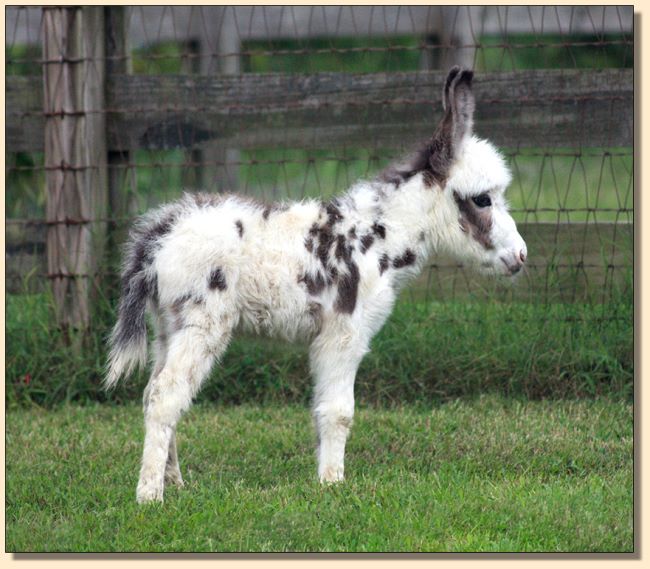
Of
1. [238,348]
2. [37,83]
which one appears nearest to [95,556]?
[238,348]

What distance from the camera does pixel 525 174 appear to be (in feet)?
49.2

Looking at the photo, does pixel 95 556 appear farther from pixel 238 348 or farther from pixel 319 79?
pixel 319 79

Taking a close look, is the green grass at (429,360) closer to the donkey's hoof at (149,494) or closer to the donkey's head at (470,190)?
the donkey's head at (470,190)

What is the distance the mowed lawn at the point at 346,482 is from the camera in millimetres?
4754

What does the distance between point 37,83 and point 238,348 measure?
2417mm

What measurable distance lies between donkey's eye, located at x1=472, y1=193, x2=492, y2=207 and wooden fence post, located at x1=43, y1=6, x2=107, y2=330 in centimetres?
306

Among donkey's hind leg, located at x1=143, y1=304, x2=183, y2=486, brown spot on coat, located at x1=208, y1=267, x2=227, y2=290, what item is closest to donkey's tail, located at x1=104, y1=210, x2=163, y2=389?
donkey's hind leg, located at x1=143, y1=304, x2=183, y2=486

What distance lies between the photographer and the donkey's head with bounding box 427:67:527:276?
5.54 metres

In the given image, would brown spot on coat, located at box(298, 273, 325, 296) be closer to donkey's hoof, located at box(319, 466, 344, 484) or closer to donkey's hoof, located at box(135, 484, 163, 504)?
donkey's hoof, located at box(319, 466, 344, 484)

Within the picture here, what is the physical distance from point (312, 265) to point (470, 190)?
3.11ft

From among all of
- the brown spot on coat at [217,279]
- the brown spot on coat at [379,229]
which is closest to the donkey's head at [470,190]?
the brown spot on coat at [379,229]

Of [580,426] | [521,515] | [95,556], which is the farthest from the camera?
[580,426]

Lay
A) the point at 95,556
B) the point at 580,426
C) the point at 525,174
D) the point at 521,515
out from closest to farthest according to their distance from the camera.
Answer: the point at 95,556 < the point at 521,515 < the point at 580,426 < the point at 525,174

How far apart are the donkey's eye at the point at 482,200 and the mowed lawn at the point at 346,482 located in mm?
1452
